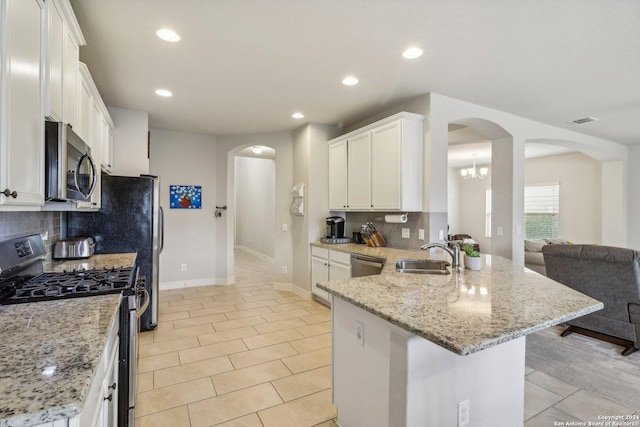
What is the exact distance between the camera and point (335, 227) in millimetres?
4566

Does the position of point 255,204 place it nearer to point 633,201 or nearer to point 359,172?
point 359,172

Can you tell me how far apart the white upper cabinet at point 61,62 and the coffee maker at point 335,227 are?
10.5 feet

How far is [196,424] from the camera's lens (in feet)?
6.41

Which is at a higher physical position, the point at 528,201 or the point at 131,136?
the point at 131,136

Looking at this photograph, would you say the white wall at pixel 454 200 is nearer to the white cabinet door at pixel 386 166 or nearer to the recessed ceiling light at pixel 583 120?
the recessed ceiling light at pixel 583 120

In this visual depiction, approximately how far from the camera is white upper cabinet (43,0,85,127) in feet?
4.95

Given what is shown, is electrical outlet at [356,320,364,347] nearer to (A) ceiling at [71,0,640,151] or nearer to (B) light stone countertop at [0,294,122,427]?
(B) light stone countertop at [0,294,122,427]

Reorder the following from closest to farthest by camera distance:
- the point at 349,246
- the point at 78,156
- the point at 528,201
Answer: the point at 78,156
the point at 349,246
the point at 528,201

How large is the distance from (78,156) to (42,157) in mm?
369

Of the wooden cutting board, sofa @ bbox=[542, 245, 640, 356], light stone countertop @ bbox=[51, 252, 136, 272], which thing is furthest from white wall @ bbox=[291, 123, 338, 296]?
sofa @ bbox=[542, 245, 640, 356]

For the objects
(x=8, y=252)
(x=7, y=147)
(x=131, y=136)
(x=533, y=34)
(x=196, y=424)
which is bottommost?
(x=196, y=424)

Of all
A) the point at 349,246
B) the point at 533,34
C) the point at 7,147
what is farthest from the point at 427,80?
the point at 7,147

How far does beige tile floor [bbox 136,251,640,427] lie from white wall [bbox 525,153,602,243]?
6.03m

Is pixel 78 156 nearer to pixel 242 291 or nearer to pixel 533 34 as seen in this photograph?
pixel 533 34
